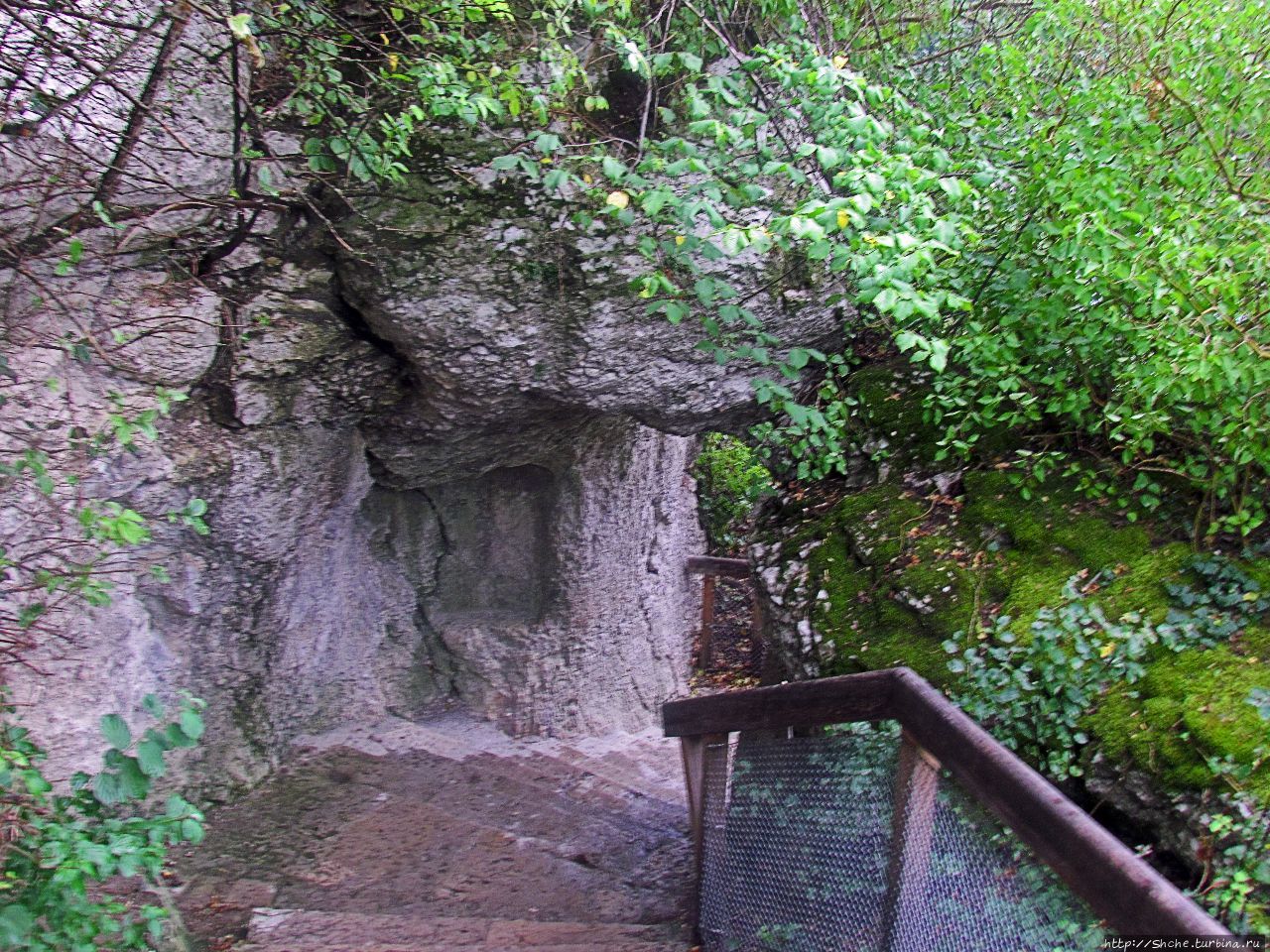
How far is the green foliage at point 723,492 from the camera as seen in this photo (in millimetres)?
7781

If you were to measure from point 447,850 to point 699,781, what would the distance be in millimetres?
1751

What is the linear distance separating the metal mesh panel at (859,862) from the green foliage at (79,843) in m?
1.46

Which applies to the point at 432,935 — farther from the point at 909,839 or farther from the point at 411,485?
the point at 411,485

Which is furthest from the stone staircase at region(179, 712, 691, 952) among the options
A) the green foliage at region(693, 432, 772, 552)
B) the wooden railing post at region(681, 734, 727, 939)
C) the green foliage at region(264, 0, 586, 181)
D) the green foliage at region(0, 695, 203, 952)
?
the green foliage at region(264, 0, 586, 181)

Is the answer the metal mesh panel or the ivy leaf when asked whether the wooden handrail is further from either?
the ivy leaf

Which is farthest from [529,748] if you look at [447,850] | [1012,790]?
[1012,790]

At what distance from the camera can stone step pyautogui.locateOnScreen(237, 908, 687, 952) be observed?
118 inches

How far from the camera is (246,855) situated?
402 cm

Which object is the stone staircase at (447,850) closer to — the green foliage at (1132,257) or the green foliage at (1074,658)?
the green foliage at (1074,658)

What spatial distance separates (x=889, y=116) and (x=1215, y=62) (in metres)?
1.14

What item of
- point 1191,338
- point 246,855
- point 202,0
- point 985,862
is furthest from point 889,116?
point 246,855

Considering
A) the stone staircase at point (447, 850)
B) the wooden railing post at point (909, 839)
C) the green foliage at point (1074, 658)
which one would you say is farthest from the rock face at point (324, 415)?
the wooden railing post at point (909, 839)

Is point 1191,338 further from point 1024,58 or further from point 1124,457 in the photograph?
point 1024,58

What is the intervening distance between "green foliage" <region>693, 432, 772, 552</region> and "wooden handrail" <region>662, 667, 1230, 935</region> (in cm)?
526
